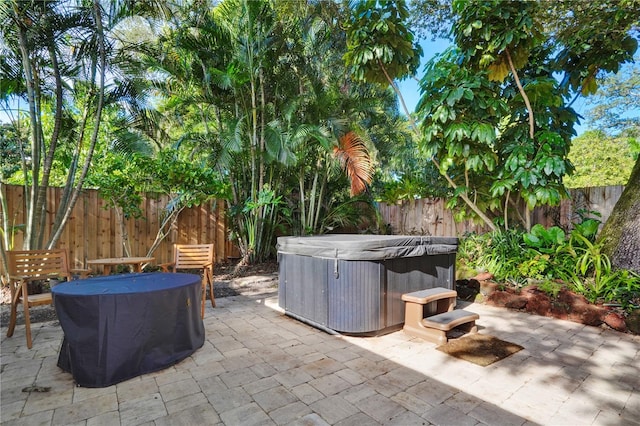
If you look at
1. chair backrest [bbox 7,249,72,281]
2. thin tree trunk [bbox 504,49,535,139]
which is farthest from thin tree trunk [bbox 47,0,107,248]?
thin tree trunk [bbox 504,49,535,139]

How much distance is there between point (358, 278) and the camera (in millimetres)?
2967

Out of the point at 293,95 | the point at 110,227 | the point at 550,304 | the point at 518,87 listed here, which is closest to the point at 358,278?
the point at 550,304

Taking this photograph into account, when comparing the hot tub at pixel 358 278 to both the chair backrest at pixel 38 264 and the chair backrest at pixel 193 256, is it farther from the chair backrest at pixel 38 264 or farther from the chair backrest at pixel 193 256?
the chair backrest at pixel 38 264

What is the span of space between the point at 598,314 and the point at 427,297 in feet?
6.26

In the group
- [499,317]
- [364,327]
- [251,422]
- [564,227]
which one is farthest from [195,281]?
[564,227]

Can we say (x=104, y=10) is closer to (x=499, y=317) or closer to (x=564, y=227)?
(x=499, y=317)

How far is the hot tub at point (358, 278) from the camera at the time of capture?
2.97 m

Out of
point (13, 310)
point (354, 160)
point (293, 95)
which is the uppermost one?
point (293, 95)

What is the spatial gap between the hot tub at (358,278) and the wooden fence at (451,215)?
252cm

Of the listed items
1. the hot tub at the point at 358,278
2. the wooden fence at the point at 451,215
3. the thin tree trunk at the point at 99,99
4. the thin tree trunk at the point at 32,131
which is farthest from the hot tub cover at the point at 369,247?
the thin tree trunk at the point at 32,131

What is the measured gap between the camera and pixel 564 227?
16.1ft

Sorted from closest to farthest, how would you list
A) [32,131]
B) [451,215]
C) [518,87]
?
[32,131]
[518,87]
[451,215]

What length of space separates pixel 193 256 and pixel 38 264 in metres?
1.48

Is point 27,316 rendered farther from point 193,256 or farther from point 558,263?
point 558,263
